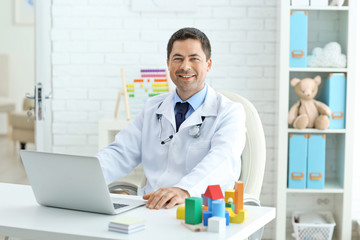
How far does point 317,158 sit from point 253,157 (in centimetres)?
113

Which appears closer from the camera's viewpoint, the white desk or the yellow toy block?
the white desk

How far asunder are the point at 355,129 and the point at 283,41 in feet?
2.52

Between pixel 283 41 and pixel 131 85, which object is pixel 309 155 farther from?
pixel 131 85

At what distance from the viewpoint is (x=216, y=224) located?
4.75ft

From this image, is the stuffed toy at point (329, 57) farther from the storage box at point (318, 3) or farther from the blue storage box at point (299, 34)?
the storage box at point (318, 3)

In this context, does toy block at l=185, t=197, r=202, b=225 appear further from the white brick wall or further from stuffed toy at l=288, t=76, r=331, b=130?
the white brick wall

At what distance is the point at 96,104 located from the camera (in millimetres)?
3635

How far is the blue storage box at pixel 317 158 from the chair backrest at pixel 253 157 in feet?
Result: 3.44

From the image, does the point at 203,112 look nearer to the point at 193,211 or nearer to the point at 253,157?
the point at 253,157

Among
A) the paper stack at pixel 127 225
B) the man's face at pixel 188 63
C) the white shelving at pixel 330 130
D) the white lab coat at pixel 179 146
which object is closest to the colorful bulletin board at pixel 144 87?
the white shelving at pixel 330 130

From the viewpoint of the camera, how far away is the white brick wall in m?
3.58

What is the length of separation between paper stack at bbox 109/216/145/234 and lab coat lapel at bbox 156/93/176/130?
0.87 metres

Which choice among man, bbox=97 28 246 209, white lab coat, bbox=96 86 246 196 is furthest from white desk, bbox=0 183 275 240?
man, bbox=97 28 246 209

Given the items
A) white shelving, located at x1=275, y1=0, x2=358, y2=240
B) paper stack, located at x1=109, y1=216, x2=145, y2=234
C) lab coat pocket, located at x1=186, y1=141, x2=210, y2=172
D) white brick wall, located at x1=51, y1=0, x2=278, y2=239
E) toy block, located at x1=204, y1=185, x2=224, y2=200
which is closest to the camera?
paper stack, located at x1=109, y1=216, x2=145, y2=234
